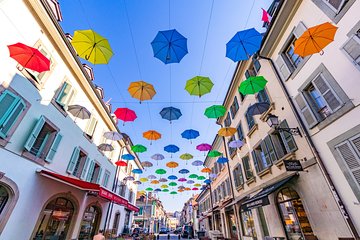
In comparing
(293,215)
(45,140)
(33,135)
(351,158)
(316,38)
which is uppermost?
(316,38)

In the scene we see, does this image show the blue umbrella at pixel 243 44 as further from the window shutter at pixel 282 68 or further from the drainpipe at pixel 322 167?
the drainpipe at pixel 322 167

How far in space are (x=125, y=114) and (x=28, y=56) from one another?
16.8ft

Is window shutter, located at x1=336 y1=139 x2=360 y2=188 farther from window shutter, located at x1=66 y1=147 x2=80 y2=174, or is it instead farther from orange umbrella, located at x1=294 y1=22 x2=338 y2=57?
window shutter, located at x1=66 y1=147 x2=80 y2=174

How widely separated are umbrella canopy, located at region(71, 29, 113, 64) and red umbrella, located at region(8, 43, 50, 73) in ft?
4.64

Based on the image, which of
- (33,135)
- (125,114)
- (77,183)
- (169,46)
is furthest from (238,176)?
(33,135)

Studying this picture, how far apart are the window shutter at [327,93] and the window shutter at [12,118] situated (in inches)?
480

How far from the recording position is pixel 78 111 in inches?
414

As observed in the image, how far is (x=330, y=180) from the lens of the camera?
5824mm

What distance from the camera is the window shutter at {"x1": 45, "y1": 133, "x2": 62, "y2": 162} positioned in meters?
9.03

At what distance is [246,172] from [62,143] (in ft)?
40.7

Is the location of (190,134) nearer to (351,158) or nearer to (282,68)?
(282,68)

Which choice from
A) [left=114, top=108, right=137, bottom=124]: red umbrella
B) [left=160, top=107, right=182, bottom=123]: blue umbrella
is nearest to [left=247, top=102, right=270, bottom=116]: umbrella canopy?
[left=160, top=107, right=182, bottom=123]: blue umbrella

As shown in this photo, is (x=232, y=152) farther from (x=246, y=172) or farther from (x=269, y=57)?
(x=269, y=57)

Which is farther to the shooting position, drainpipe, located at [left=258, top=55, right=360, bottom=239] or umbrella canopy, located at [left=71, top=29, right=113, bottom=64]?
umbrella canopy, located at [left=71, top=29, right=113, bottom=64]
